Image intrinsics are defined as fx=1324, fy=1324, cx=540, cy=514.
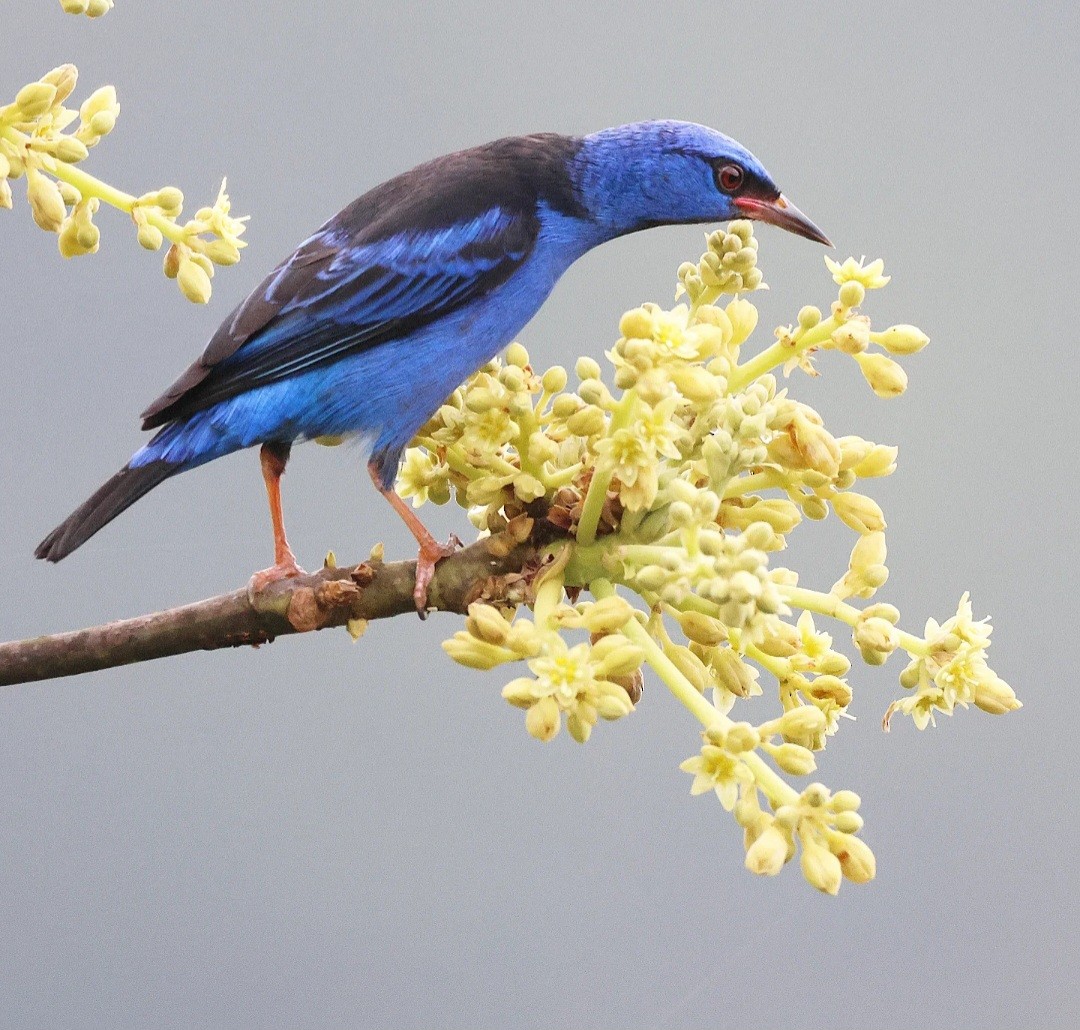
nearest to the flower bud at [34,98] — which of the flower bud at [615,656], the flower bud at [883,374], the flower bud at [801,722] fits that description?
the flower bud at [615,656]

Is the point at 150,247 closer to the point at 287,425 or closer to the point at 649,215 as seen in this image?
the point at 287,425

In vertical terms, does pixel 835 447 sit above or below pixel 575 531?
above

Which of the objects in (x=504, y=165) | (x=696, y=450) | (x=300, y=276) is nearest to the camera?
(x=696, y=450)

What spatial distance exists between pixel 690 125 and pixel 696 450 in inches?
59.5

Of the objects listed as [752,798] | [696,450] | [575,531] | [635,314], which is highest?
[635,314]

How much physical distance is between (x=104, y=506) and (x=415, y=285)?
90 cm

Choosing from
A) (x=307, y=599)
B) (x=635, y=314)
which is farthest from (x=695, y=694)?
(x=307, y=599)

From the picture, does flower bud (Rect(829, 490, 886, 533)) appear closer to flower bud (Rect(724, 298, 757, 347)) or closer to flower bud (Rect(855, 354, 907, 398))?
flower bud (Rect(855, 354, 907, 398))

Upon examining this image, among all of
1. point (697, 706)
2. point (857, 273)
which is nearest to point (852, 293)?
point (857, 273)

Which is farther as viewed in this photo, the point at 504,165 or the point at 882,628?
the point at 504,165

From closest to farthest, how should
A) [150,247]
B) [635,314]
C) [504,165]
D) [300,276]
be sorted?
[635,314] < [150,247] < [300,276] < [504,165]

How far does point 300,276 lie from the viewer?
9.98ft

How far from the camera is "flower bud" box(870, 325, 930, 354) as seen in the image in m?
2.07

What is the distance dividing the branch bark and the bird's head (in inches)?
53.8
